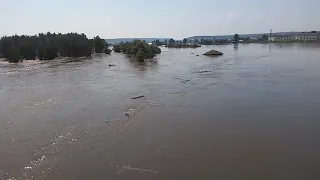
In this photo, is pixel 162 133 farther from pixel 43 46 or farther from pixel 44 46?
pixel 43 46

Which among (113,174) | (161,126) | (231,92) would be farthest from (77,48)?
(113,174)

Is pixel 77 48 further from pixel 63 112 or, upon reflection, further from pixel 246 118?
pixel 246 118

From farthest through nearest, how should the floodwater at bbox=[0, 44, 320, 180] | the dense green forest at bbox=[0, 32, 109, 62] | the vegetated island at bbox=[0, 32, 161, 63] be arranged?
the dense green forest at bbox=[0, 32, 109, 62] < the vegetated island at bbox=[0, 32, 161, 63] < the floodwater at bbox=[0, 44, 320, 180]

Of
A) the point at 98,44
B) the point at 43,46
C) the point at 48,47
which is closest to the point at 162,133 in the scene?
the point at 48,47

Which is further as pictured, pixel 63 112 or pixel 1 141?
pixel 63 112

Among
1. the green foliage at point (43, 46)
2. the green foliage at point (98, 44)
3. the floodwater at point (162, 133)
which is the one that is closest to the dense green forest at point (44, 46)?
the green foliage at point (43, 46)

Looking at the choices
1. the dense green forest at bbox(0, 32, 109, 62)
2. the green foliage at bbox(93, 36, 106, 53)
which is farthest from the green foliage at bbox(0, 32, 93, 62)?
the green foliage at bbox(93, 36, 106, 53)

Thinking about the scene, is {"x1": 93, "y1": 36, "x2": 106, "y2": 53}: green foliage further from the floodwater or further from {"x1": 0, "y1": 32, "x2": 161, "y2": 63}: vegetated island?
the floodwater
